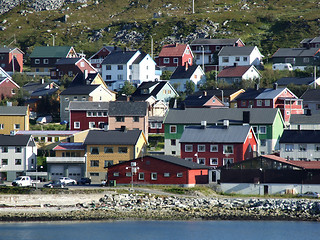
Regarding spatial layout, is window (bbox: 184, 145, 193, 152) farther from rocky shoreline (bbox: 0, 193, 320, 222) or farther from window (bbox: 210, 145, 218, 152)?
rocky shoreline (bbox: 0, 193, 320, 222)

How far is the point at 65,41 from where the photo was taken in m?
133

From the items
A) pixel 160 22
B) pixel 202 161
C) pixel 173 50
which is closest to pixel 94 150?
pixel 202 161

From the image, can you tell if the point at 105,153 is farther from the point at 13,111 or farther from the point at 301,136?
the point at 13,111

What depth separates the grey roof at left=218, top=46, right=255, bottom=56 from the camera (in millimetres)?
110188

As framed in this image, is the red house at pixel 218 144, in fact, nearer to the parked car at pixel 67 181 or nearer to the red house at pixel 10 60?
the parked car at pixel 67 181

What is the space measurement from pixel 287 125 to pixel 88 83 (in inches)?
1036

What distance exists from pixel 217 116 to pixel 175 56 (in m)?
37.6

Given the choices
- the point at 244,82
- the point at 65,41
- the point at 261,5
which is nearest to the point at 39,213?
the point at 244,82

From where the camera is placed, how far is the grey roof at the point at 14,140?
70562 millimetres

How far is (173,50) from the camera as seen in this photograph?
113938mm

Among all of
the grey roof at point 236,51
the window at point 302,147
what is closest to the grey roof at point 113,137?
the window at point 302,147

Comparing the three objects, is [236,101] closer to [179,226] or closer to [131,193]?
[131,193]

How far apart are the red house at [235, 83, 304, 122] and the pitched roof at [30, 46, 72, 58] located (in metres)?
35.9

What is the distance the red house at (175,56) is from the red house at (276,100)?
22055mm
